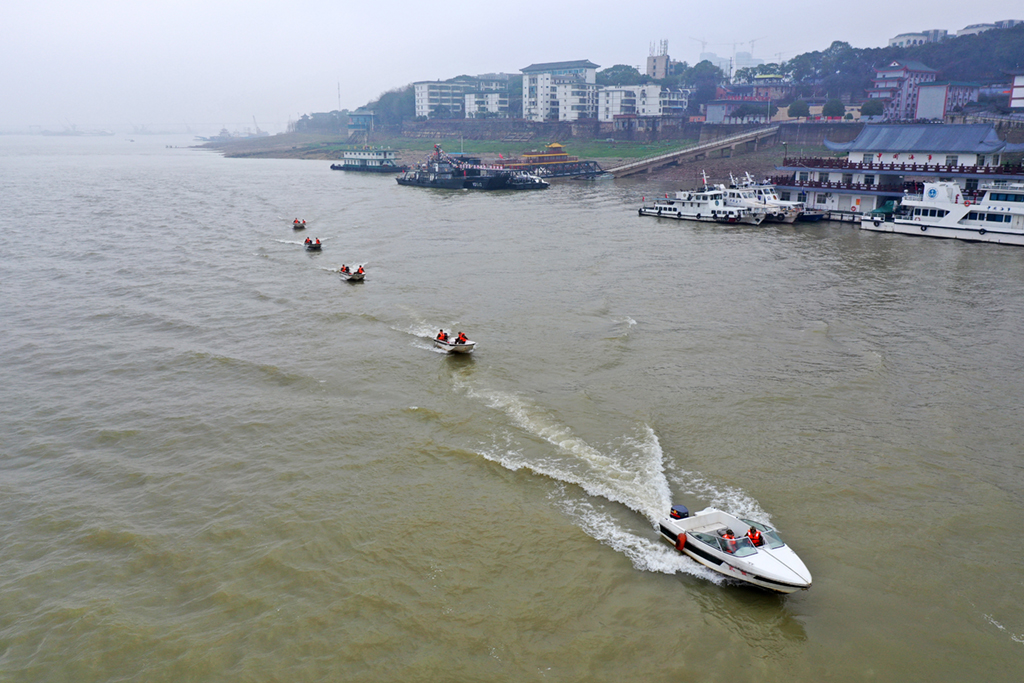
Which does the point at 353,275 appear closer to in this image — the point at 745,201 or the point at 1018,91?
the point at 745,201

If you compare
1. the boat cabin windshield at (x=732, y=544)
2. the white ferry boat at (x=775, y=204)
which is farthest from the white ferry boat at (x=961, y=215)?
the boat cabin windshield at (x=732, y=544)

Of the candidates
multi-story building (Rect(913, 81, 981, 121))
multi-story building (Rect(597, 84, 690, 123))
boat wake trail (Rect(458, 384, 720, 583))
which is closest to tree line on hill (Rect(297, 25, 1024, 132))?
multi-story building (Rect(597, 84, 690, 123))

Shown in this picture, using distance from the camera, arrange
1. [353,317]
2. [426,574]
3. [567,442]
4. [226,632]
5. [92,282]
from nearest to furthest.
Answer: [226,632]
[426,574]
[567,442]
[353,317]
[92,282]

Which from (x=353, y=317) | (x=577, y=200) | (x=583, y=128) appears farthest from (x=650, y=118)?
(x=353, y=317)

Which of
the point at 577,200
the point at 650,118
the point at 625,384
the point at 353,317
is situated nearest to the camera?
the point at 625,384

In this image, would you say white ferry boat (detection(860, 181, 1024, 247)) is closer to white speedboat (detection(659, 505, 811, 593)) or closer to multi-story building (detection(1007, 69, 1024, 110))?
multi-story building (detection(1007, 69, 1024, 110))

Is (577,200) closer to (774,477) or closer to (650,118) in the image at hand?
(650,118)

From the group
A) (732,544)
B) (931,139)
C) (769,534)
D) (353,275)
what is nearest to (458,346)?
(732,544)
